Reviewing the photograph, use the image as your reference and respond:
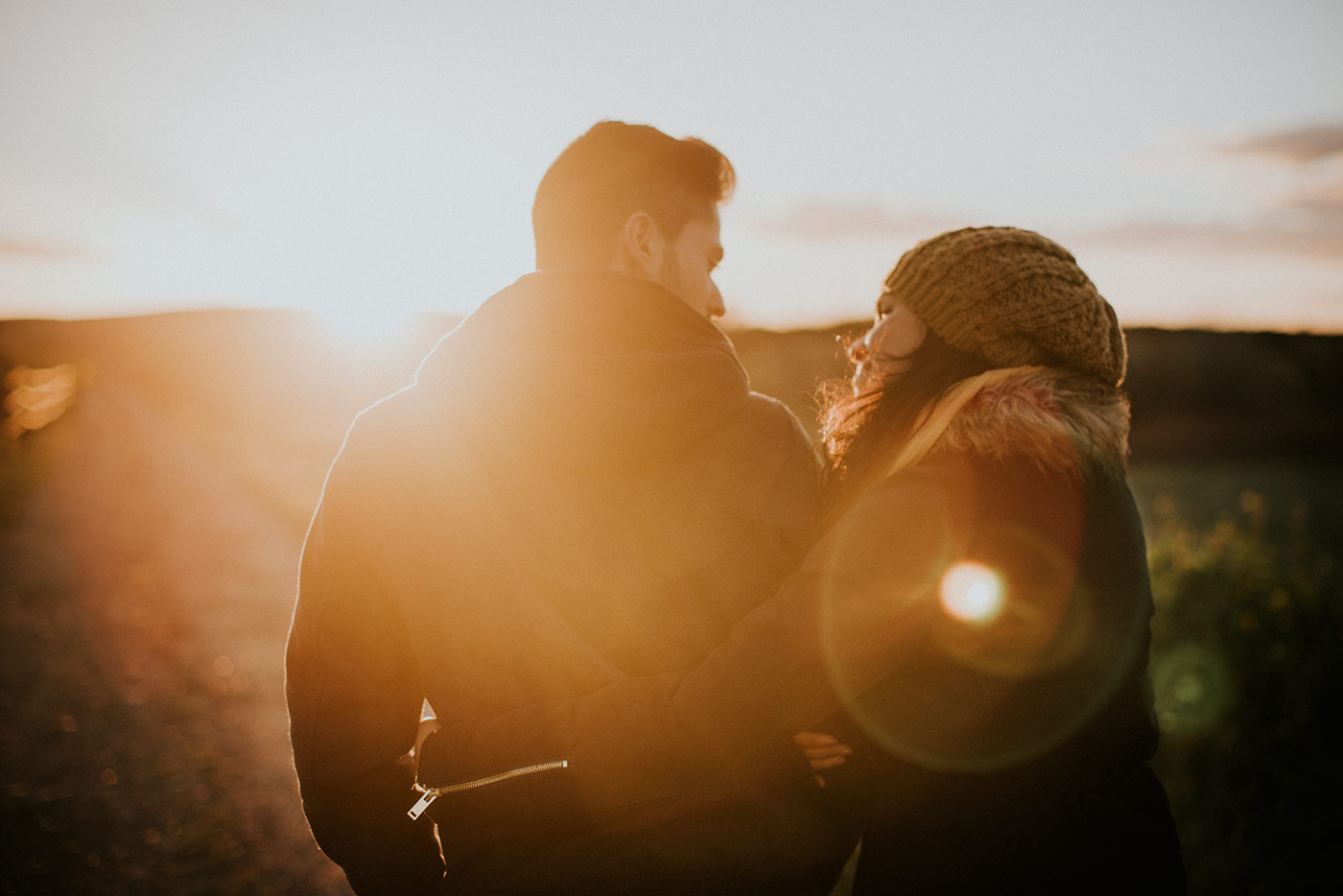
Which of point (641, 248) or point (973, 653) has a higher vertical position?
point (641, 248)

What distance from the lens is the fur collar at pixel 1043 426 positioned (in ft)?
5.45

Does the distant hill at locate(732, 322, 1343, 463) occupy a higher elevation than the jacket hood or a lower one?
lower

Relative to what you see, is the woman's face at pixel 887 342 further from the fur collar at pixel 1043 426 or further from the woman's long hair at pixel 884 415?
the fur collar at pixel 1043 426

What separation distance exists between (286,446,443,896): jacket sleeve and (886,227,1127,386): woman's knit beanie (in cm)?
163

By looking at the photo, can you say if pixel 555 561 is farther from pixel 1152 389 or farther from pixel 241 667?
pixel 1152 389

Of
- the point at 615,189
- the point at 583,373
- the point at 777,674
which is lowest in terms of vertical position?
the point at 777,674

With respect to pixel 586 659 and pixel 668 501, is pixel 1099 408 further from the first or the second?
pixel 586 659

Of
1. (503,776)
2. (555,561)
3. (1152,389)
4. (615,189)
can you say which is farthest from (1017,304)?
(1152,389)

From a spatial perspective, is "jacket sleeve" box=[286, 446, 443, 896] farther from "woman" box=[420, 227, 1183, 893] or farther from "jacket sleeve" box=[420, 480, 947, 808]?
"jacket sleeve" box=[420, 480, 947, 808]

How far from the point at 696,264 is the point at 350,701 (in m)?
1.55

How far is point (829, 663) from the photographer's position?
1.54 metres

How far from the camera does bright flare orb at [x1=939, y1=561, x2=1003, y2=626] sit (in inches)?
62.4

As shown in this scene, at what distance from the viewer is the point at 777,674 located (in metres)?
1.55

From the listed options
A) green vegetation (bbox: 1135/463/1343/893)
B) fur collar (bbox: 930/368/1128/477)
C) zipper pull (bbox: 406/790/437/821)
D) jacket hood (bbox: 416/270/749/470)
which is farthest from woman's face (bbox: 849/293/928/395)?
green vegetation (bbox: 1135/463/1343/893)
